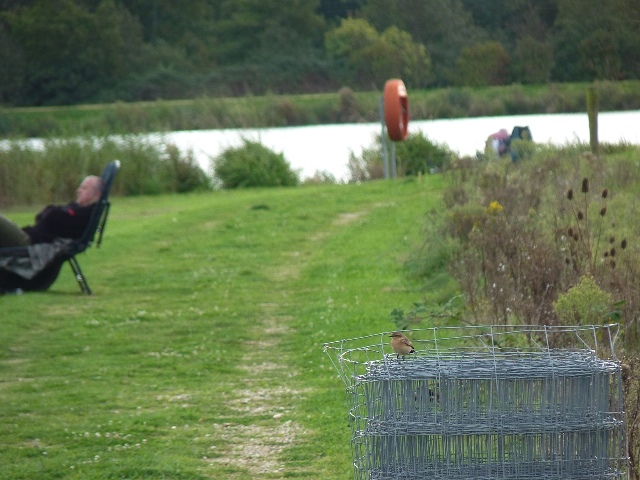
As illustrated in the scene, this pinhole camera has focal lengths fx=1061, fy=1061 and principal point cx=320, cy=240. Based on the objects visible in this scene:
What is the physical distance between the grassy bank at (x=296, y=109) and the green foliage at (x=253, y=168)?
2060mm

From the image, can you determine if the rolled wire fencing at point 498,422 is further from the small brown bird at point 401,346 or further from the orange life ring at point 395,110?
the orange life ring at point 395,110

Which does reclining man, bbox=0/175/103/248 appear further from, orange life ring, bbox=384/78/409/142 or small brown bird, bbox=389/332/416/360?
orange life ring, bbox=384/78/409/142

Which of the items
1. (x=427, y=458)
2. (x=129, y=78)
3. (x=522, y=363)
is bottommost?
(x=427, y=458)

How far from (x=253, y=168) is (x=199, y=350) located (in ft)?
54.7

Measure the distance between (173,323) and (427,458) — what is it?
17.3 ft

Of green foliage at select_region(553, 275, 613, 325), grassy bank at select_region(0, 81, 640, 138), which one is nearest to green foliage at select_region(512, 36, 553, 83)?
grassy bank at select_region(0, 81, 640, 138)

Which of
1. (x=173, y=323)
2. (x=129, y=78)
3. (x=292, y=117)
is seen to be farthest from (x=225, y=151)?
(x=129, y=78)

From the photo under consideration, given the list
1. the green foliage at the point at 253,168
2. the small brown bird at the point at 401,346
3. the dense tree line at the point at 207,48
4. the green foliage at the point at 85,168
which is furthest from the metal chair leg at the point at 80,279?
the dense tree line at the point at 207,48

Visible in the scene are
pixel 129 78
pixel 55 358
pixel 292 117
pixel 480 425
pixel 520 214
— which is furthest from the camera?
pixel 129 78

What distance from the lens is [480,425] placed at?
3115mm

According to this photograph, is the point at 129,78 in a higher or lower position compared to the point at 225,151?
higher

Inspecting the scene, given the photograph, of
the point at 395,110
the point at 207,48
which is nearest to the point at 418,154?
the point at 395,110

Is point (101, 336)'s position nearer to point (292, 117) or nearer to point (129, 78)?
point (292, 117)

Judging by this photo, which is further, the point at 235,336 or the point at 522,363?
the point at 235,336
